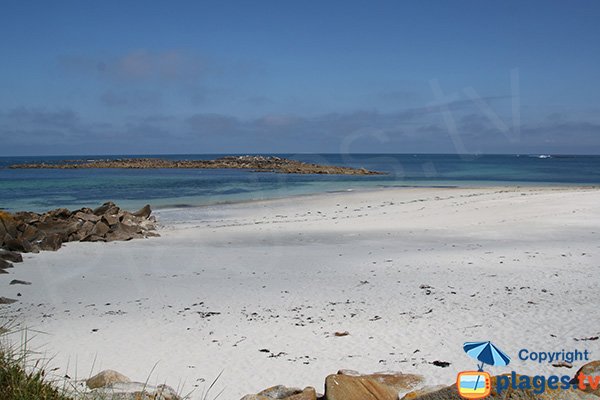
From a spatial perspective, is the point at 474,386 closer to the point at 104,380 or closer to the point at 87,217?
the point at 104,380

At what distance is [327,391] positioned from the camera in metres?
4.21

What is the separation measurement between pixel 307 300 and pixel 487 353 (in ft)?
10.5

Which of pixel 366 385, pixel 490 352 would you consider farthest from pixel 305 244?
pixel 366 385

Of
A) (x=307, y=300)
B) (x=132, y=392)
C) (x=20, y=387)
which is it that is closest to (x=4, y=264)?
(x=307, y=300)

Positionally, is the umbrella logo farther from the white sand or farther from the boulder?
the boulder

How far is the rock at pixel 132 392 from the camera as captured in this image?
12.9 ft

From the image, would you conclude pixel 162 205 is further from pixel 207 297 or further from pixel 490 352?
pixel 490 352

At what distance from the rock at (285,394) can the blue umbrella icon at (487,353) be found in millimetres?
1892

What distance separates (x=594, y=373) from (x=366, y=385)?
1653 millimetres

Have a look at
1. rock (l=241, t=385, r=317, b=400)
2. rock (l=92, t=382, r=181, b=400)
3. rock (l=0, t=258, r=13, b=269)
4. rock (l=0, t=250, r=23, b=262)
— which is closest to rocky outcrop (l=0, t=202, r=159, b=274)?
rock (l=0, t=250, r=23, b=262)

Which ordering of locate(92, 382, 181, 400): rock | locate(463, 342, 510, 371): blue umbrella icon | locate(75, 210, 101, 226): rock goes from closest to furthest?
locate(92, 382, 181, 400): rock
locate(463, 342, 510, 371): blue umbrella icon
locate(75, 210, 101, 226): rock

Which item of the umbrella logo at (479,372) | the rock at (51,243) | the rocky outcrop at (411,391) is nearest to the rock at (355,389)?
the rocky outcrop at (411,391)

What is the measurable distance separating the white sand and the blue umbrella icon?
0.34ft

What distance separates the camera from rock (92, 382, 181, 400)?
3.94m
